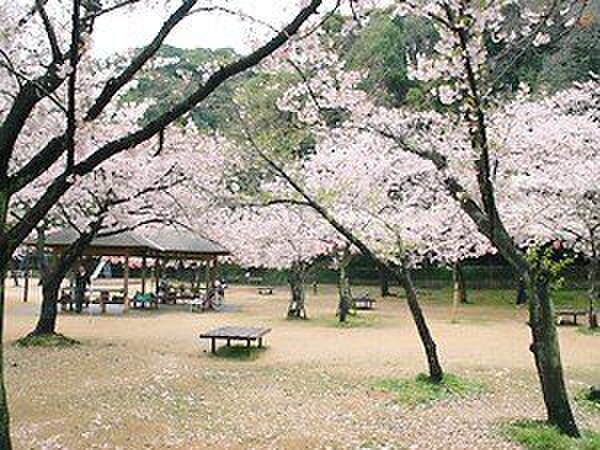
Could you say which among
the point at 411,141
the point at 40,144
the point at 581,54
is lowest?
the point at 411,141

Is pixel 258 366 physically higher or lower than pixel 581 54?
lower

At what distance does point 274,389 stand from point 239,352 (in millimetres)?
4205

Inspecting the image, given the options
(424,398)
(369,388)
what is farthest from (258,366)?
(424,398)

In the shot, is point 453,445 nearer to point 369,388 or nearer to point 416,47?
point 369,388

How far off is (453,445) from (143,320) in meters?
16.1

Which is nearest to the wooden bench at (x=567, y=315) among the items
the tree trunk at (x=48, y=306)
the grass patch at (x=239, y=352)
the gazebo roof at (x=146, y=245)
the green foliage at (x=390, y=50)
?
the green foliage at (x=390, y=50)

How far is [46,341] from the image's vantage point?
1438 cm

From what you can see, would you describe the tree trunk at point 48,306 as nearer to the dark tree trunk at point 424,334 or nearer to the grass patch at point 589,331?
the dark tree trunk at point 424,334

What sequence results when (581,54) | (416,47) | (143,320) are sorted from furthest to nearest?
(416,47) → (581,54) → (143,320)

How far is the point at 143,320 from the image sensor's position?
70.1ft

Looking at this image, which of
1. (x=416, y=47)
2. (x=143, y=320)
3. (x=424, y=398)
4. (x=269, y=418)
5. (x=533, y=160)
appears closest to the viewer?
(x=269, y=418)

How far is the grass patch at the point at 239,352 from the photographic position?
44.4 feet

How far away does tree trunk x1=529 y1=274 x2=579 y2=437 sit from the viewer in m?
6.86

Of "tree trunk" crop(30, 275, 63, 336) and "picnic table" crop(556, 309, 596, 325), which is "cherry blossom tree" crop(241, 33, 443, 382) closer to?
"tree trunk" crop(30, 275, 63, 336)
